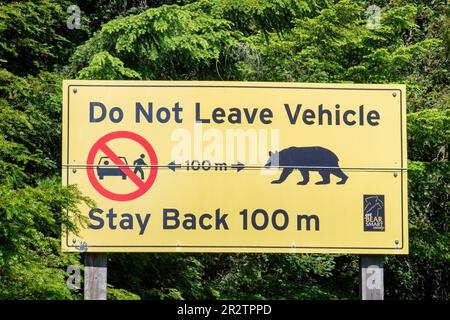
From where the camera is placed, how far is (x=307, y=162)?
671 cm

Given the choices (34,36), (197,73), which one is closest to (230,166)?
(197,73)

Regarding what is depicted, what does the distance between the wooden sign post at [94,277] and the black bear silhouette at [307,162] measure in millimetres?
1479

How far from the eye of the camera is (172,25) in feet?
31.6

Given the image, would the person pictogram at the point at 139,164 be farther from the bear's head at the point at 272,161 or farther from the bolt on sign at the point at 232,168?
the bear's head at the point at 272,161

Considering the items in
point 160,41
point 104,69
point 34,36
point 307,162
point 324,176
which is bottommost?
point 324,176

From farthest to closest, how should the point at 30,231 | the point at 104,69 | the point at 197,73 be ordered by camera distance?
the point at 197,73 < the point at 104,69 < the point at 30,231

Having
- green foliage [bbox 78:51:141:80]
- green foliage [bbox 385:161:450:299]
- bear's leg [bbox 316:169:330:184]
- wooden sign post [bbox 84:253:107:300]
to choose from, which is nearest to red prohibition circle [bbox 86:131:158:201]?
wooden sign post [bbox 84:253:107:300]

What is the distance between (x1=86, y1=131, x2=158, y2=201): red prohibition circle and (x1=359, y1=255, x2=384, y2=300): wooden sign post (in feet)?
5.71

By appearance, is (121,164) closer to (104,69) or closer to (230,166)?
(230,166)

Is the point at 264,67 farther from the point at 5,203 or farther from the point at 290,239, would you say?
the point at 5,203

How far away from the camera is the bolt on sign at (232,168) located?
21.8ft

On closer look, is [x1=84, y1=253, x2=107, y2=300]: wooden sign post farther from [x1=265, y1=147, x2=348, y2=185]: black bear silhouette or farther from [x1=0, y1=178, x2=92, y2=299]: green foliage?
[x1=265, y1=147, x2=348, y2=185]: black bear silhouette

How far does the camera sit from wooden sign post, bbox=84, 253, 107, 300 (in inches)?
262

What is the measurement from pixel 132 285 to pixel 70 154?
3.52 metres
